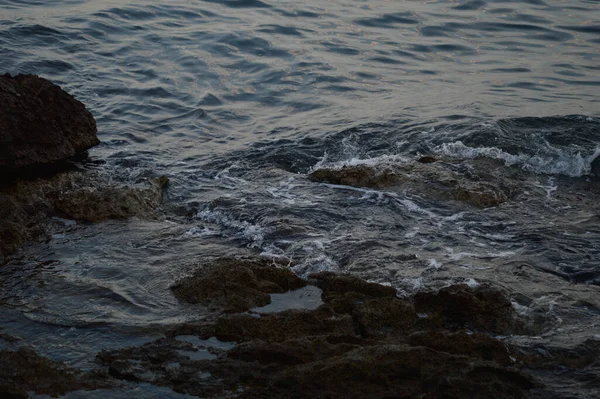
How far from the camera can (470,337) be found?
3.95 m

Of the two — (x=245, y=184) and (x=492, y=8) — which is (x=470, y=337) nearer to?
(x=245, y=184)

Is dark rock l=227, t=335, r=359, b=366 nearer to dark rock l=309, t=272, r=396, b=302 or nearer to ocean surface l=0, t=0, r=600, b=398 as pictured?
ocean surface l=0, t=0, r=600, b=398

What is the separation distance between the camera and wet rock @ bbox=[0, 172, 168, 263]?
5602mm

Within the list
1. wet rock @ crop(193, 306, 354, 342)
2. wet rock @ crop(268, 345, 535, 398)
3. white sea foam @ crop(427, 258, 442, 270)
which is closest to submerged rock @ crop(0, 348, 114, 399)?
wet rock @ crop(193, 306, 354, 342)

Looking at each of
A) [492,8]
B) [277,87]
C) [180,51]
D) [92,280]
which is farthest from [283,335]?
[492,8]

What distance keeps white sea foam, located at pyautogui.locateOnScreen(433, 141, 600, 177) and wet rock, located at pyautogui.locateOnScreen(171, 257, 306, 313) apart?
3443 mm

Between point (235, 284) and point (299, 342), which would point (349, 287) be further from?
point (299, 342)

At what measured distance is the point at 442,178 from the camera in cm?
702

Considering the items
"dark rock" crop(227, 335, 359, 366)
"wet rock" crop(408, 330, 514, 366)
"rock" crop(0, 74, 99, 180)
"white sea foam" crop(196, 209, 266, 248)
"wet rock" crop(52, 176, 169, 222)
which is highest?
"rock" crop(0, 74, 99, 180)

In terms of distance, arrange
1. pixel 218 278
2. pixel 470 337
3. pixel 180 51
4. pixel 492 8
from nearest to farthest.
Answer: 1. pixel 470 337
2. pixel 218 278
3. pixel 180 51
4. pixel 492 8

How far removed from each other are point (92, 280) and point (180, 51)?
7645 mm

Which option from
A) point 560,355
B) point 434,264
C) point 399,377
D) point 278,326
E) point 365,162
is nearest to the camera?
point 399,377

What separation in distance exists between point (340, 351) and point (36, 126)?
436 cm

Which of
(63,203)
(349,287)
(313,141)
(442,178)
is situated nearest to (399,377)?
(349,287)
